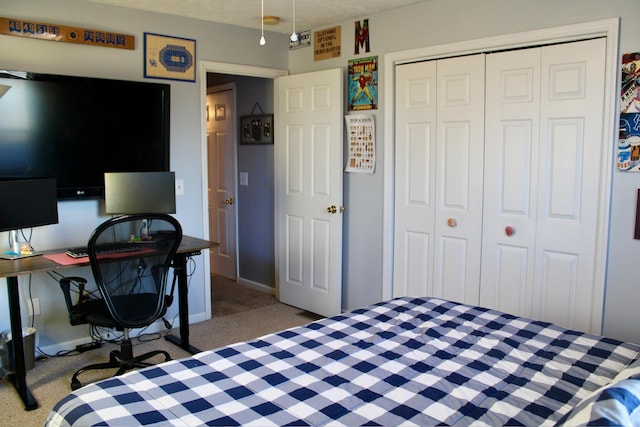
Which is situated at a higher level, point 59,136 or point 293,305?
point 59,136

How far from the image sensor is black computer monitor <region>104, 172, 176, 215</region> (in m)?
3.45

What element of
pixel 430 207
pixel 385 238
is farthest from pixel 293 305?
pixel 430 207

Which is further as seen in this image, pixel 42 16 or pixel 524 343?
pixel 42 16

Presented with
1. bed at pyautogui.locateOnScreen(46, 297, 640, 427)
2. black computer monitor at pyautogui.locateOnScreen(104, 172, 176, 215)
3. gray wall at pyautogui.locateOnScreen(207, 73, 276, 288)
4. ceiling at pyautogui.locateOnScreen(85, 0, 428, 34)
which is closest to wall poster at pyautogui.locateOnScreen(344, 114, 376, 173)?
ceiling at pyautogui.locateOnScreen(85, 0, 428, 34)

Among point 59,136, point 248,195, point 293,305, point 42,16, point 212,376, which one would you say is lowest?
point 293,305

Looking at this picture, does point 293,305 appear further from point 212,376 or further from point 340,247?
point 212,376

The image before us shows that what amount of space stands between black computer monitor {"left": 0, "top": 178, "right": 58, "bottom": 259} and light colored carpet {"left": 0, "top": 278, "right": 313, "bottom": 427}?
0.77m

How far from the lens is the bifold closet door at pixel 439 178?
3406 millimetres

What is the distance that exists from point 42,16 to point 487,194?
3.08 metres

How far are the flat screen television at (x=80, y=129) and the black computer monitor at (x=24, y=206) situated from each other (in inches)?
7.1

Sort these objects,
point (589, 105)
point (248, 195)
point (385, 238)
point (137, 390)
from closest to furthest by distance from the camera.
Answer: point (137, 390)
point (589, 105)
point (385, 238)
point (248, 195)

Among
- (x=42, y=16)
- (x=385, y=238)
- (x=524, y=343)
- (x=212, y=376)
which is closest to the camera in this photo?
(x=212, y=376)

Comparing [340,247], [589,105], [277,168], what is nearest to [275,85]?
[277,168]

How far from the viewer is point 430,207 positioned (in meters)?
3.68
